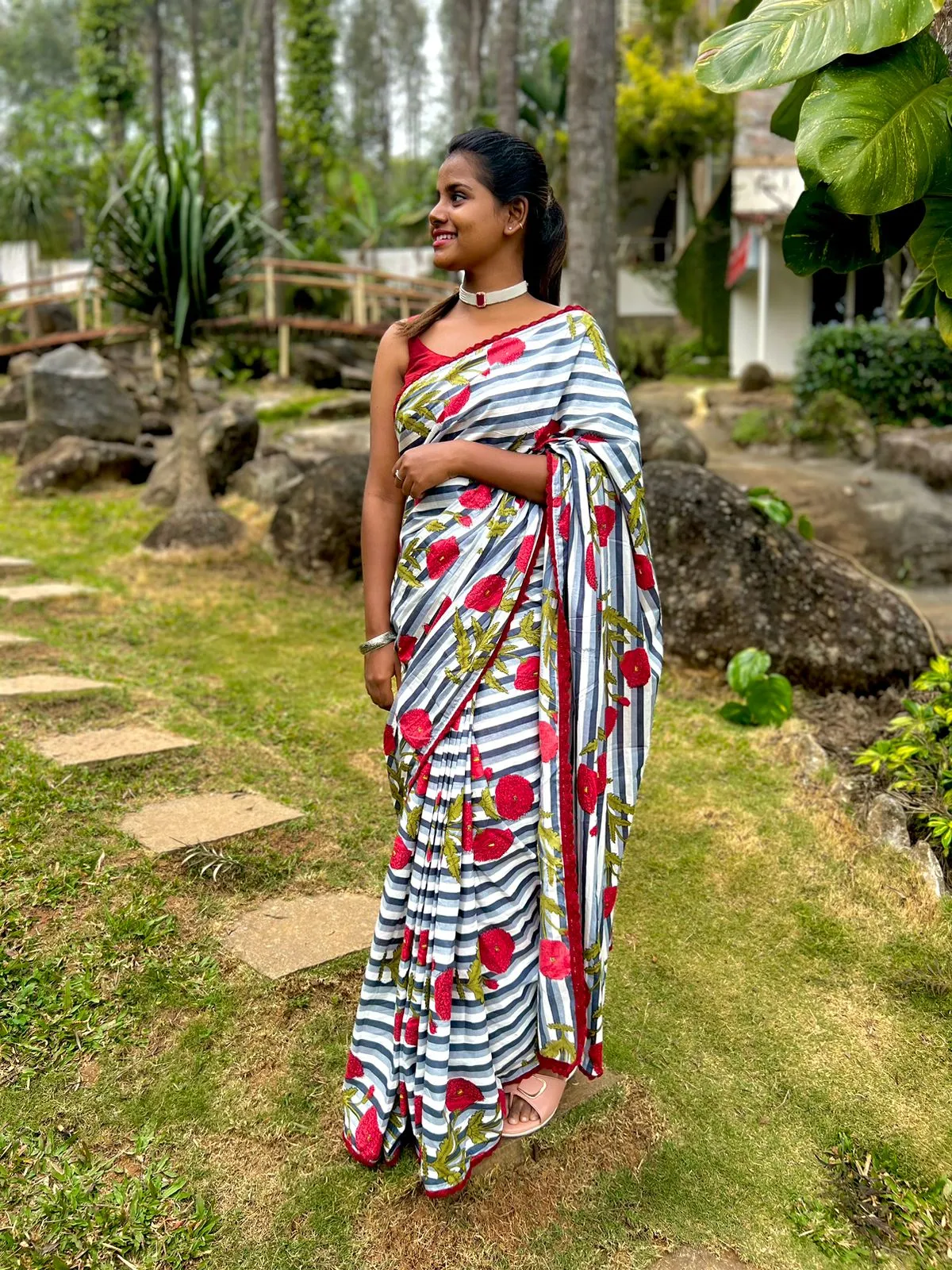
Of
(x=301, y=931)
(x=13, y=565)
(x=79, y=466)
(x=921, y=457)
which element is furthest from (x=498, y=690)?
(x=79, y=466)

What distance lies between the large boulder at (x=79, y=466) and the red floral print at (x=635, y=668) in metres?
7.83

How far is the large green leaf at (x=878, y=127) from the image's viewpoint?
2.36 metres

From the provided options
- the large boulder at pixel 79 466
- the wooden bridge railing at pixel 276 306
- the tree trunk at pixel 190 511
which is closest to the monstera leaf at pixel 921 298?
the tree trunk at pixel 190 511

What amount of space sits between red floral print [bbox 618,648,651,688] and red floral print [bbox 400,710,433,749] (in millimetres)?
414

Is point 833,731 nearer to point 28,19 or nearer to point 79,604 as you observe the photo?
point 79,604

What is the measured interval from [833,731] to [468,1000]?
3.01 metres

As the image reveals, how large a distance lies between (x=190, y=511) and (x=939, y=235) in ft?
18.2

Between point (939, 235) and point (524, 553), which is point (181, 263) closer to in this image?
point (939, 235)

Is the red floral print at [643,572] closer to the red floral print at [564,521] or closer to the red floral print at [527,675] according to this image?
the red floral print at [564,521]

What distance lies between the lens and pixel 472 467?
213cm

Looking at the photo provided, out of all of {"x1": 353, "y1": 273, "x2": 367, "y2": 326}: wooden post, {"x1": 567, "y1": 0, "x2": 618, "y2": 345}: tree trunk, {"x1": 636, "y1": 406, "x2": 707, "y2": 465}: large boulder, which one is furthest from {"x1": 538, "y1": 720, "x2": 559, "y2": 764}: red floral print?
{"x1": 353, "y1": 273, "x2": 367, "y2": 326}: wooden post

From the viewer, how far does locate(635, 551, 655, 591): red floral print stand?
7.38ft

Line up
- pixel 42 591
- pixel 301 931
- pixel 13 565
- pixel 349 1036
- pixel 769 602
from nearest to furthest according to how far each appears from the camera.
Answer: pixel 349 1036 < pixel 301 931 < pixel 769 602 < pixel 42 591 < pixel 13 565

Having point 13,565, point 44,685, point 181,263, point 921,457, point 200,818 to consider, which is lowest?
point 200,818
